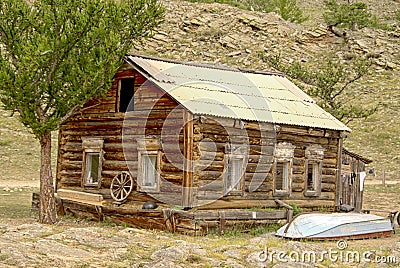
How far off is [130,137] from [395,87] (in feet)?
139

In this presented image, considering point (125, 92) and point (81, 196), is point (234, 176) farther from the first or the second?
point (81, 196)

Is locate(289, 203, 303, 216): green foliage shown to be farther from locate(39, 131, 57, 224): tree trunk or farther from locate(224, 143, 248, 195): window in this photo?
locate(39, 131, 57, 224): tree trunk

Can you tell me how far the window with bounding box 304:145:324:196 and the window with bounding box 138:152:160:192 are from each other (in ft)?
18.4

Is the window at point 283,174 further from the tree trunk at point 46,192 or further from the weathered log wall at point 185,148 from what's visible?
the tree trunk at point 46,192

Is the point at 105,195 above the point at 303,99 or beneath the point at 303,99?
beneath

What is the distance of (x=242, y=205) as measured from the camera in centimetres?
1970

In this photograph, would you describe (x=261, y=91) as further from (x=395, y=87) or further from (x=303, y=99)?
(x=395, y=87)

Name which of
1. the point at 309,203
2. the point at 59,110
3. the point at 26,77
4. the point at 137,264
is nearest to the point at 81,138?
the point at 59,110

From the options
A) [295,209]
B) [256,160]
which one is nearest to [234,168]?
[256,160]

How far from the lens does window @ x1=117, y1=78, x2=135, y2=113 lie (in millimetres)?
20891

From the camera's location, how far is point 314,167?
22.6m

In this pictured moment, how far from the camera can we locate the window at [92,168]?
21.2 metres

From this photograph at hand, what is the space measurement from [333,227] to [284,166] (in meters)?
4.06

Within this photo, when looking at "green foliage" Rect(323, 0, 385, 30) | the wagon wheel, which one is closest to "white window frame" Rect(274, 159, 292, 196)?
the wagon wheel
